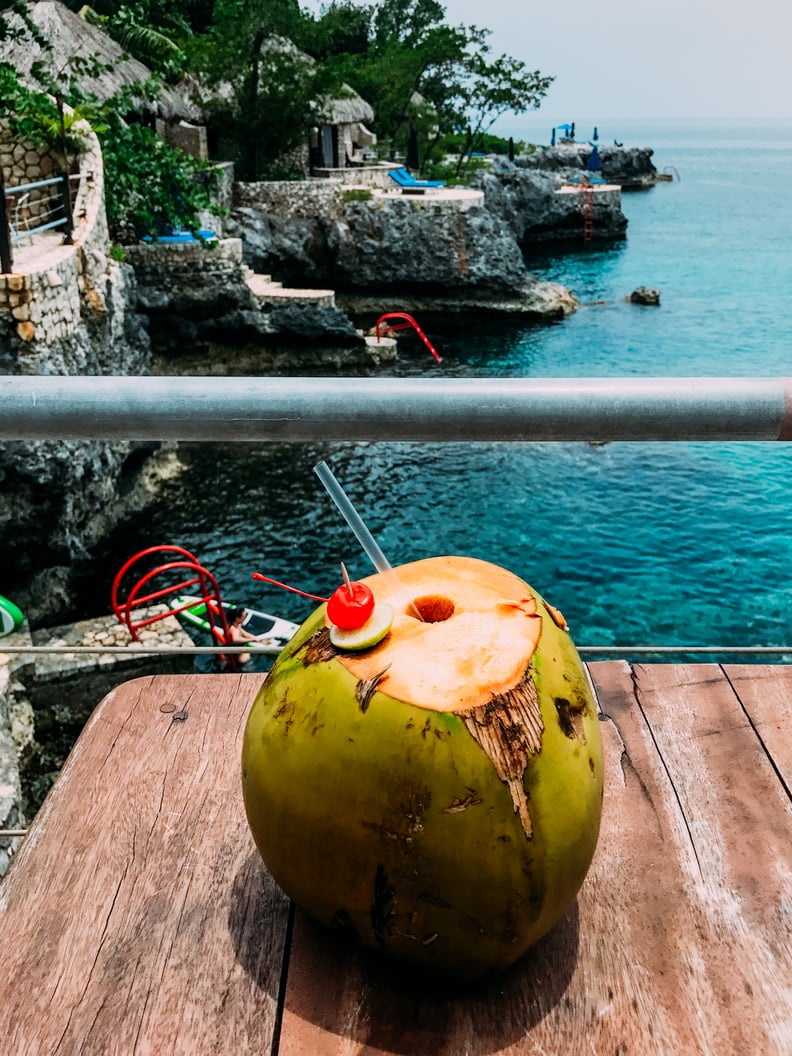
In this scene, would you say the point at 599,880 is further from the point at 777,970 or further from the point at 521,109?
the point at 521,109

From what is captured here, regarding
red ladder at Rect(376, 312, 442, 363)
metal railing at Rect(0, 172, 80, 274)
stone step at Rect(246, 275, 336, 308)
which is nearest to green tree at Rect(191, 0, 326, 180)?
red ladder at Rect(376, 312, 442, 363)

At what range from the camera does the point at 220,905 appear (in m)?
1.15

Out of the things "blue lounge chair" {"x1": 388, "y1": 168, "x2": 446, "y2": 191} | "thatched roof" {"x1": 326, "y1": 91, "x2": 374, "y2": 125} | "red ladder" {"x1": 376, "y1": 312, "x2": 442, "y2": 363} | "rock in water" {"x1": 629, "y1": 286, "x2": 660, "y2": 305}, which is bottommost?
"rock in water" {"x1": 629, "y1": 286, "x2": 660, "y2": 305}

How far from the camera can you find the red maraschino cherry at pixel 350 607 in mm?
979

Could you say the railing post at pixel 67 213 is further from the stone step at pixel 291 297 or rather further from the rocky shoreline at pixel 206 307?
the stone step at pixel 291 297

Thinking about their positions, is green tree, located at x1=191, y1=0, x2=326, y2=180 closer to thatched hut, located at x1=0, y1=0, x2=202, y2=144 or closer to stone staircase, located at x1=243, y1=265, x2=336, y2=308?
thatched hut, located at x1=0, y1=0, x2=202, y2=144

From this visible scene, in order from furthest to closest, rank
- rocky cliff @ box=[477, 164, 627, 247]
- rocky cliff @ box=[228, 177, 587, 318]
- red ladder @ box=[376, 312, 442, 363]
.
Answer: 1. rocky cliff @ box=[477, 164, 627, 247]
2. rocky cliff @ box=[228, 177, 587, 318]
3. red ladder @ box=[376, 312, 442, 363]

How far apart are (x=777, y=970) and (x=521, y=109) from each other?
53.7 m

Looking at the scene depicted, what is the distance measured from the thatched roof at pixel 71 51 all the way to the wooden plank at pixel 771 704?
2041 centimetres

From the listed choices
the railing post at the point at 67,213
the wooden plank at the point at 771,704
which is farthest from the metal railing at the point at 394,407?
the railing post at the point at 67,213

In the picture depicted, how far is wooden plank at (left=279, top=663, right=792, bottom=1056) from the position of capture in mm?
956

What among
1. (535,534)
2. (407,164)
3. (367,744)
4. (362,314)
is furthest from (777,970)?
(407,164)

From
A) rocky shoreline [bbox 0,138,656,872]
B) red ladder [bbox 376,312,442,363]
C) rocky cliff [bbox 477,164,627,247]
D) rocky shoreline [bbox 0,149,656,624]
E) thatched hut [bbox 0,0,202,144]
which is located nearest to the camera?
rocky shoreline [bbox 0,138,656,872]

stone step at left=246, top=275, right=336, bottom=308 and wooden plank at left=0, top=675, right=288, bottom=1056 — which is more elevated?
wooden plank at left=0, top=675, right=288, bottom=1056
